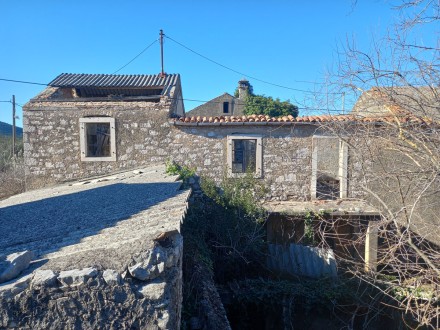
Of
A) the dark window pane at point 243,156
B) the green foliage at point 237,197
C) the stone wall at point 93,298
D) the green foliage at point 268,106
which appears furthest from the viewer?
the green foliage at point 268,106

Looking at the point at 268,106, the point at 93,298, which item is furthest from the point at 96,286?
the point at 268,106

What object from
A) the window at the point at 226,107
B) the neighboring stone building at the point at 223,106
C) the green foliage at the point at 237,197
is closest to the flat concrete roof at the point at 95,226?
the green foliage at the point at 237,197

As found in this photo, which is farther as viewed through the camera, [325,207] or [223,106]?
[223,106]

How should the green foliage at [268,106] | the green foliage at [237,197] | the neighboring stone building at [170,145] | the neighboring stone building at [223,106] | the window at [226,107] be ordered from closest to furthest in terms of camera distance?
the green foliage at [237,197] → the neighboring stone building at [170,145] → the green foliage at [268,106] → the neighboring stone building at [223,106] → the window at [226,107]

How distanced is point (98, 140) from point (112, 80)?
2547 mm

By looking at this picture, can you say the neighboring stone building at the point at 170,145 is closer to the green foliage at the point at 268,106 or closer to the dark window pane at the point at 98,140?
the dark window pane at the point at 98,140

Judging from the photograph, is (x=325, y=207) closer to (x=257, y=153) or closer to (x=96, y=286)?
(x=257, y=153)

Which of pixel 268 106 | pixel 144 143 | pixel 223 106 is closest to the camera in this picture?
pixel 144 143

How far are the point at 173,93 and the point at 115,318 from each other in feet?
29.6

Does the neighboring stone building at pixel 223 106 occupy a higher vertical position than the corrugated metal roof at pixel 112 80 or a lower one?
higher

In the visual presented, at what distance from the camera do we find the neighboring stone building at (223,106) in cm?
2658

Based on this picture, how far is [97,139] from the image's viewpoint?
33.0ft

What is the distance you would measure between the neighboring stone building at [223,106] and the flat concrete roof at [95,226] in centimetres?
2163

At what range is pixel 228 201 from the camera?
26.5 feet
